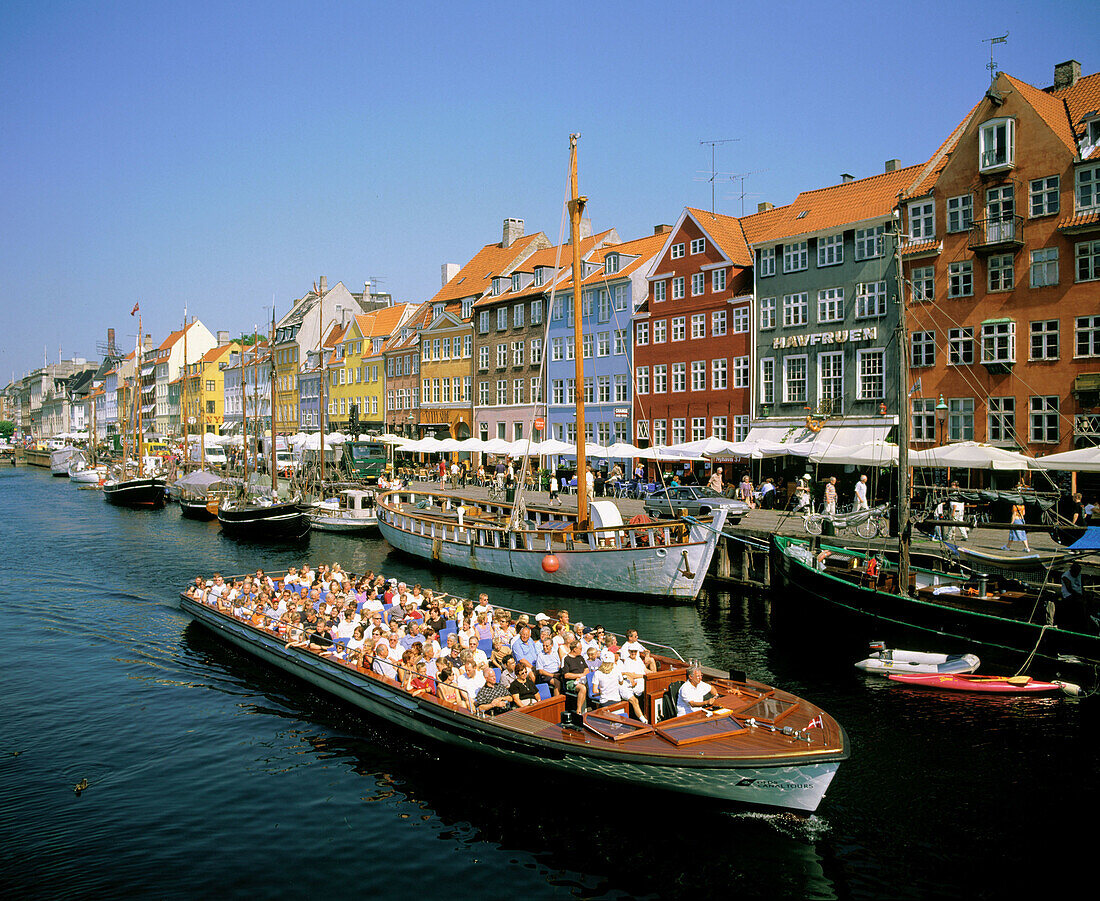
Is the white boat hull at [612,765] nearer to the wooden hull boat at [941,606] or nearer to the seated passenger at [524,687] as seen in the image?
the seated passenger at [524,687]

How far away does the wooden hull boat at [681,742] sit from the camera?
11.6 meters

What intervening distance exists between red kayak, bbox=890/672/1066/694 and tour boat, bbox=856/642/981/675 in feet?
0.61

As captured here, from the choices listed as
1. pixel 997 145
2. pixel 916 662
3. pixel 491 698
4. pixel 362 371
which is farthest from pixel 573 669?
pixel 362 371

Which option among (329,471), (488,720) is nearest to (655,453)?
(488,720)

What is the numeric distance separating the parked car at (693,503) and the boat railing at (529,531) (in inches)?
159

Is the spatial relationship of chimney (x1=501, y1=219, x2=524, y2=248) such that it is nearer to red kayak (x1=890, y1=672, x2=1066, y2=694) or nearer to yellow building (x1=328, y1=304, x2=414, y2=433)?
yellow building (x1=328, y1=304, x2=414, y2=433)

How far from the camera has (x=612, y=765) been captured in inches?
481

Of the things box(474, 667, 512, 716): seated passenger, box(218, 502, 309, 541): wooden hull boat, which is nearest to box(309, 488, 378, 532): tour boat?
box(218, 502, 309, 541): wooden hull boat

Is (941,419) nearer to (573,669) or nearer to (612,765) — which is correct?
(573,669)

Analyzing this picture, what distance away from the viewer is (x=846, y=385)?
38.6 metres

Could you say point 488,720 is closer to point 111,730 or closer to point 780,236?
point 111,730

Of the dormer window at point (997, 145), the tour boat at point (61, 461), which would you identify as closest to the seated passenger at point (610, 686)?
the dormer window at point (997, 145)

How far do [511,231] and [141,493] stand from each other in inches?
1394

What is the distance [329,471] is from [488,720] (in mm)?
49678
